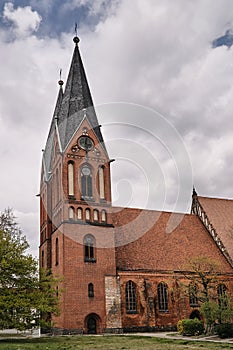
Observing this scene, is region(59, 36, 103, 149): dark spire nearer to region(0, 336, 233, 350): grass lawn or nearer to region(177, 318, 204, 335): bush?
region(177, 318, 204, 335): bush

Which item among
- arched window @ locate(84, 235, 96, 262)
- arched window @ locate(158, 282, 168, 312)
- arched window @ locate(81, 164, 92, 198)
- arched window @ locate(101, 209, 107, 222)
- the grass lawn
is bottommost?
the grass lawn

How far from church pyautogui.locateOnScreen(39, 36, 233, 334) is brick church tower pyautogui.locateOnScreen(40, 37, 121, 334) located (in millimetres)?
81

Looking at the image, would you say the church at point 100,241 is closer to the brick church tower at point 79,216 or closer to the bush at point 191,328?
the brick church tower at point 79,216

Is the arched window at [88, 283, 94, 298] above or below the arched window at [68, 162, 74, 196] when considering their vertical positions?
below

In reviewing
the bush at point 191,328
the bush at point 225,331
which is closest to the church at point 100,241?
the bush at point 191,328

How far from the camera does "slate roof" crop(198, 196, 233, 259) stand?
4438 cm

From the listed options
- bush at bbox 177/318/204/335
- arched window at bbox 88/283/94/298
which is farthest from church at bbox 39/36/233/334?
bush at bbox 177/318/204/335

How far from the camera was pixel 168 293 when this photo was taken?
130 ft

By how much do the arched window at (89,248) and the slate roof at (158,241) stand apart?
2.73 metres

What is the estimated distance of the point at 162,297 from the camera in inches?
1548

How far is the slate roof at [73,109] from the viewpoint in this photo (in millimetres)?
41969

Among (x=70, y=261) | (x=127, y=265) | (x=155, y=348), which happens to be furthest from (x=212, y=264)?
(x=155, y=348)

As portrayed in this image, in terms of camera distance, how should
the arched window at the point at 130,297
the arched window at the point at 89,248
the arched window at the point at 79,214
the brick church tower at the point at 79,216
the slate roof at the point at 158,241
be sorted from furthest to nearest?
1. the slate roof at the point at 158,241
2. the arched window at the point at 79,214
3. the arched window at the point at 89,248
4. the arched window at the point at 130,297
5. the brick church tower at the point at 79,216

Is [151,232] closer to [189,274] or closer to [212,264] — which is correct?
[189,274]
